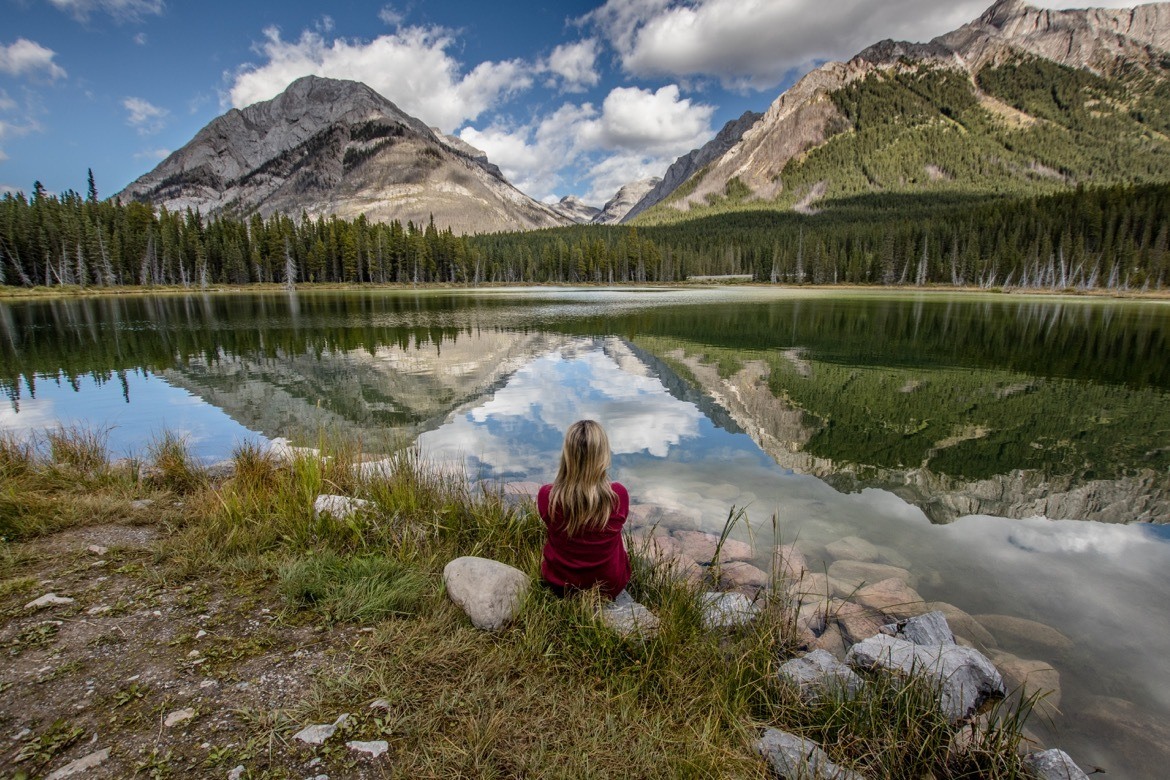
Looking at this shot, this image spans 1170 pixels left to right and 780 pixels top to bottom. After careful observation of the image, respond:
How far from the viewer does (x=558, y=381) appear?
1908cm

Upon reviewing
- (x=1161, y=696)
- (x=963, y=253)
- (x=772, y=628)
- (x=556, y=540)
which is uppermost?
(x=963, y=253)

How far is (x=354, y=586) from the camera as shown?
4.92m

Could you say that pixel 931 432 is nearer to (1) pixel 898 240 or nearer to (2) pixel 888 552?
(2) pixel 888 552

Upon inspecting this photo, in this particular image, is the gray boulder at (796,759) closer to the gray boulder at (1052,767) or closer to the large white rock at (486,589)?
the gray boulder at (1052,767)

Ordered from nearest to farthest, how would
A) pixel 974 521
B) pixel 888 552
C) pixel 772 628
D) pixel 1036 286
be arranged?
pixel 772 628 → pixel 888 552 → pixel 974 521 → pixel 1036 286

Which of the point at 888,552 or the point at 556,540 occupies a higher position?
the point at 556,540

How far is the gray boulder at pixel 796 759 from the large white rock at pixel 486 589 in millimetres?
2238

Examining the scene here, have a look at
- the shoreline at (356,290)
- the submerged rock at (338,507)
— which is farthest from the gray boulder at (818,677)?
the shoreline at (356,290)

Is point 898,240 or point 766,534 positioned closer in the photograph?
point 766,534

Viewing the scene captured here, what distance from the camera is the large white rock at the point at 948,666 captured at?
4.36 meters

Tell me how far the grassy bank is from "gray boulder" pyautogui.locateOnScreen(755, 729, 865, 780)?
4.6 inches

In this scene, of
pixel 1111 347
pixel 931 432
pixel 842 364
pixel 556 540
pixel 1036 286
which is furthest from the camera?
→ pixel 1036 286

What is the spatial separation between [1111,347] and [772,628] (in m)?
36.3

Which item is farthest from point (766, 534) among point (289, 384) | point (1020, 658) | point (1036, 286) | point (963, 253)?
point (963, 253)
